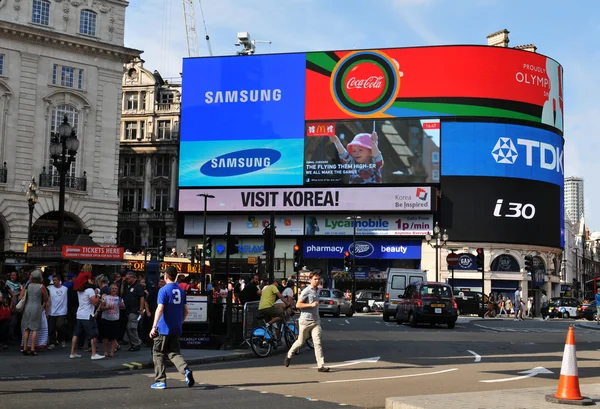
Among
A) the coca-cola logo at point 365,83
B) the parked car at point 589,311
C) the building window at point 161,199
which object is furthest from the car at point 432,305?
the building window at point 161,199

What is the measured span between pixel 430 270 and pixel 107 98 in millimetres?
33777

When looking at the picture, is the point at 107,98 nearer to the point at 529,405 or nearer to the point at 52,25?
the point at 52,25

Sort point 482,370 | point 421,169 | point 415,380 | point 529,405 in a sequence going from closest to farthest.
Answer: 1. point 529,405
2. point 415,380
3. point 482,370
4. point 421,169

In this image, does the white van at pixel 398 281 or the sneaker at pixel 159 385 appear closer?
the sneaker at pixel 159 385

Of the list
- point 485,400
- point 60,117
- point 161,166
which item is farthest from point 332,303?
point 161,166

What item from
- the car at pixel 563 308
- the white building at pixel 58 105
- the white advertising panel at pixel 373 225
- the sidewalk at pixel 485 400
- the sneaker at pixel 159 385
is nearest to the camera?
the sidewalk at pixel 485 400

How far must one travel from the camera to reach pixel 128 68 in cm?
8894

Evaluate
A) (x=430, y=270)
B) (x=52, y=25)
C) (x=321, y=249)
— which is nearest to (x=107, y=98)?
(x=52, y=25)

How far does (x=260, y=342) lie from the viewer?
1917 cm

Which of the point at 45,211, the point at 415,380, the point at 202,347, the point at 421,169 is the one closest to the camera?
the point at 415,380

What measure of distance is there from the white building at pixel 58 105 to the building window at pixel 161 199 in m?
30.9

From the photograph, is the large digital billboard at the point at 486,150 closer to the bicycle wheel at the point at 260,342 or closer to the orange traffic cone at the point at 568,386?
the bicycle wheel at the point at 260,342

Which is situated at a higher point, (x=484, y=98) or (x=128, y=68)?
(x=128, y=68)

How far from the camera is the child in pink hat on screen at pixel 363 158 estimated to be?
73.6 meters
